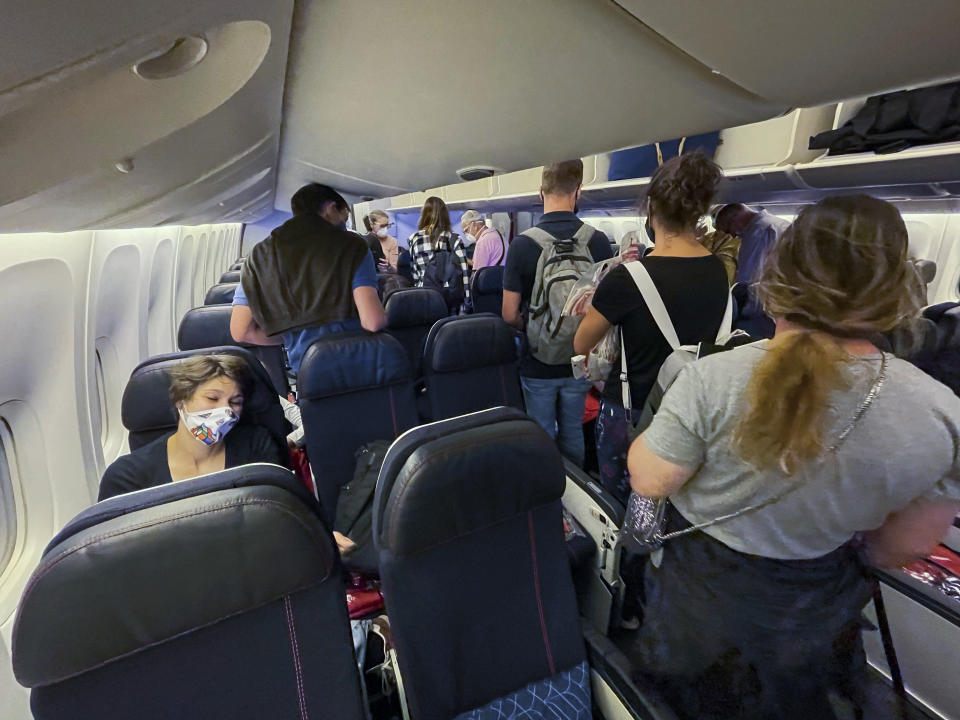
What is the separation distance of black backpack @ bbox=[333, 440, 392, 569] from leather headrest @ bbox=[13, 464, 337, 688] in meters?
0.81

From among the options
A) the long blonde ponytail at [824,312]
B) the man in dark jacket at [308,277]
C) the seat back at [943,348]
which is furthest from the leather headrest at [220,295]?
the seat back at [943,348]

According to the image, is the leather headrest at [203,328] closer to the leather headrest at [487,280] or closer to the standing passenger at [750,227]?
the leather headrest at [487,280]

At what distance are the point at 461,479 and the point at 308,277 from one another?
1.48m

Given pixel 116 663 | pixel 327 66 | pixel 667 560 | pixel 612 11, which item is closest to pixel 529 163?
pixel 327 66

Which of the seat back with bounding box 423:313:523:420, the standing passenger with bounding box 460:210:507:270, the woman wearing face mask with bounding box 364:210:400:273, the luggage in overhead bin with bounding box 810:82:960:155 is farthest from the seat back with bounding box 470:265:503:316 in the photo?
the luggage in overhead bin with bounding box 810:82:960:155

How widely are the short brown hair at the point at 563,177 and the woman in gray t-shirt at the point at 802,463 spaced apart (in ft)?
4.25

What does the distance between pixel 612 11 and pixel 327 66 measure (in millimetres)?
519

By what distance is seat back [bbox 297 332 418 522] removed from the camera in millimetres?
2299

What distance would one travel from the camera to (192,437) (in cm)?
171

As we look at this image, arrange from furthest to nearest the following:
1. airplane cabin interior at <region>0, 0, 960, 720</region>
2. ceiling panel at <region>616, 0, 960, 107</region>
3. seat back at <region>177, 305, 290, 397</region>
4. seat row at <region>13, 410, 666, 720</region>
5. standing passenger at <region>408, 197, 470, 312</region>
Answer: standing passenger at <region>408, 197, 470, 312</region> < seat back at <region>177, 305, 290, 397</region> < seat row at <region>13, 410, 666, 720</region> < airplane cabin interior at <region>0, 0, 960, 720</region> < ceiling panel at <region>616, 0, 960, 107</region>

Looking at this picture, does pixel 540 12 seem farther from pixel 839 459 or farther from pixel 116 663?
pixel 116 663

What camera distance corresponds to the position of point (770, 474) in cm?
95

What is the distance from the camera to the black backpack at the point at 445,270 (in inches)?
195

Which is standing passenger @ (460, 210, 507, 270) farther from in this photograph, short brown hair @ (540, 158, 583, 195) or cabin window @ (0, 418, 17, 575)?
cabin window @ (0, 418, 17, 575)
